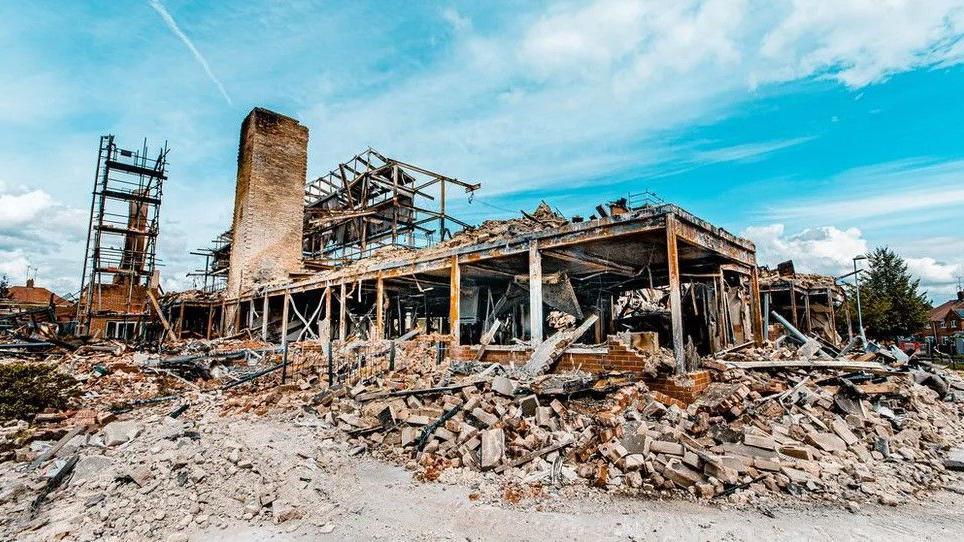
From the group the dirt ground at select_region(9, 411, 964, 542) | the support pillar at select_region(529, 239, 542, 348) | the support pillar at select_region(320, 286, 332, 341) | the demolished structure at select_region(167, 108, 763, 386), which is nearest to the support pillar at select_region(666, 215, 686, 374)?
the demolished structure at select_region(167, 108, 763, 386)

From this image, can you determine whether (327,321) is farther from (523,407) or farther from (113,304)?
(113,304)

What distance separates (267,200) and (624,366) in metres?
19.6

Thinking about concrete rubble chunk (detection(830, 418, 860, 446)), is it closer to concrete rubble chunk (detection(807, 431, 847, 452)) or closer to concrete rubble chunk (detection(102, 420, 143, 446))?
concrete rubble chunk (detection(807, 431, 847, 452))

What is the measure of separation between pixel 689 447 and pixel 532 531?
2391 mm

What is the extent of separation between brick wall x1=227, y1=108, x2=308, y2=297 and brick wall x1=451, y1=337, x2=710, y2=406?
15.9 meters

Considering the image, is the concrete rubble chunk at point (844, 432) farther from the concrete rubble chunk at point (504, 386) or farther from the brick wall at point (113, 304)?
the brick wall at point (113, 304)

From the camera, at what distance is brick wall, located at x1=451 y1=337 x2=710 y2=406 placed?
7879 millimetres

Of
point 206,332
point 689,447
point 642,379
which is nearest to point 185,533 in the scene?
point 689,447

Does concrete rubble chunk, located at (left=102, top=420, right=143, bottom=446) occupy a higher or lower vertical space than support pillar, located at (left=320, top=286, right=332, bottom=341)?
lower

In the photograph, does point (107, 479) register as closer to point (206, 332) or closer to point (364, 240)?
point (364, 240)

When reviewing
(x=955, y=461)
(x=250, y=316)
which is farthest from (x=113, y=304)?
(x=955, y=461)

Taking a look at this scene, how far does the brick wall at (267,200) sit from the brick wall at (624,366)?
52.3 ft

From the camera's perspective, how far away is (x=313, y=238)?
2917 cm

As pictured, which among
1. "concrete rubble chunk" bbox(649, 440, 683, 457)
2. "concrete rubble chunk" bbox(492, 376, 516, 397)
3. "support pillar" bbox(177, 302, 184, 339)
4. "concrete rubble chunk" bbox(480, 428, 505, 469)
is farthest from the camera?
"support pillar" bbox(177, 302, 184, 339)
